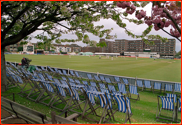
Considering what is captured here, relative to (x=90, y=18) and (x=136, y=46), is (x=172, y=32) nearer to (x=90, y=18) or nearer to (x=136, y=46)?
(x=90, y=18)

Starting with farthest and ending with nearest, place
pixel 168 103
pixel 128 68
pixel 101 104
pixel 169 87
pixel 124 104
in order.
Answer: pixel 128 68 → pixel 169 87 → pixel 168 103 → pixel 101 104 → pixel 124 104

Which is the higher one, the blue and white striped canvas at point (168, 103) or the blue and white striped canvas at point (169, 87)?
the blue and white striped canvas at point (168, 103)

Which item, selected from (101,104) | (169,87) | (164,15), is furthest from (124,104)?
(169,87)

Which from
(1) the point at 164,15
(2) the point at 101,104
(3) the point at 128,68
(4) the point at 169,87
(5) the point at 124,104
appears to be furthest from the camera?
(3) the point at 128,68

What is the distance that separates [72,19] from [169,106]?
5.07 meters

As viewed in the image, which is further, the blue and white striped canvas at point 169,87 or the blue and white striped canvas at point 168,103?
the blue and white striped canvas at point 169,87

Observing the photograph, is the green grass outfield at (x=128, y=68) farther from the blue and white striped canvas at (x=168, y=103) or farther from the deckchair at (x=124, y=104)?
the deckchair at (x=124, y=104)

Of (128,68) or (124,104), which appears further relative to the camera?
(128,68)

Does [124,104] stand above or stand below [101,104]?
above

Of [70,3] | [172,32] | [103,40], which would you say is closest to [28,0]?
[70,3]

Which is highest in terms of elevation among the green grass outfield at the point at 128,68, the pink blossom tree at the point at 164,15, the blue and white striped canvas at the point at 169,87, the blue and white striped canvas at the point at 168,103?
the pink blossom tree at the point at 164,15

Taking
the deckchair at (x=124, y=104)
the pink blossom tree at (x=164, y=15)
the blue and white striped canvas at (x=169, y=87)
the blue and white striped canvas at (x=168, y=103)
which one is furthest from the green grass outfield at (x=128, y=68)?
the pink blossom tree at (x=164, y=15)

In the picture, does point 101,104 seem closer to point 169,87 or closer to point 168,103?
point 168,103

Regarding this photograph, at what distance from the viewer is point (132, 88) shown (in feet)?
22.0
